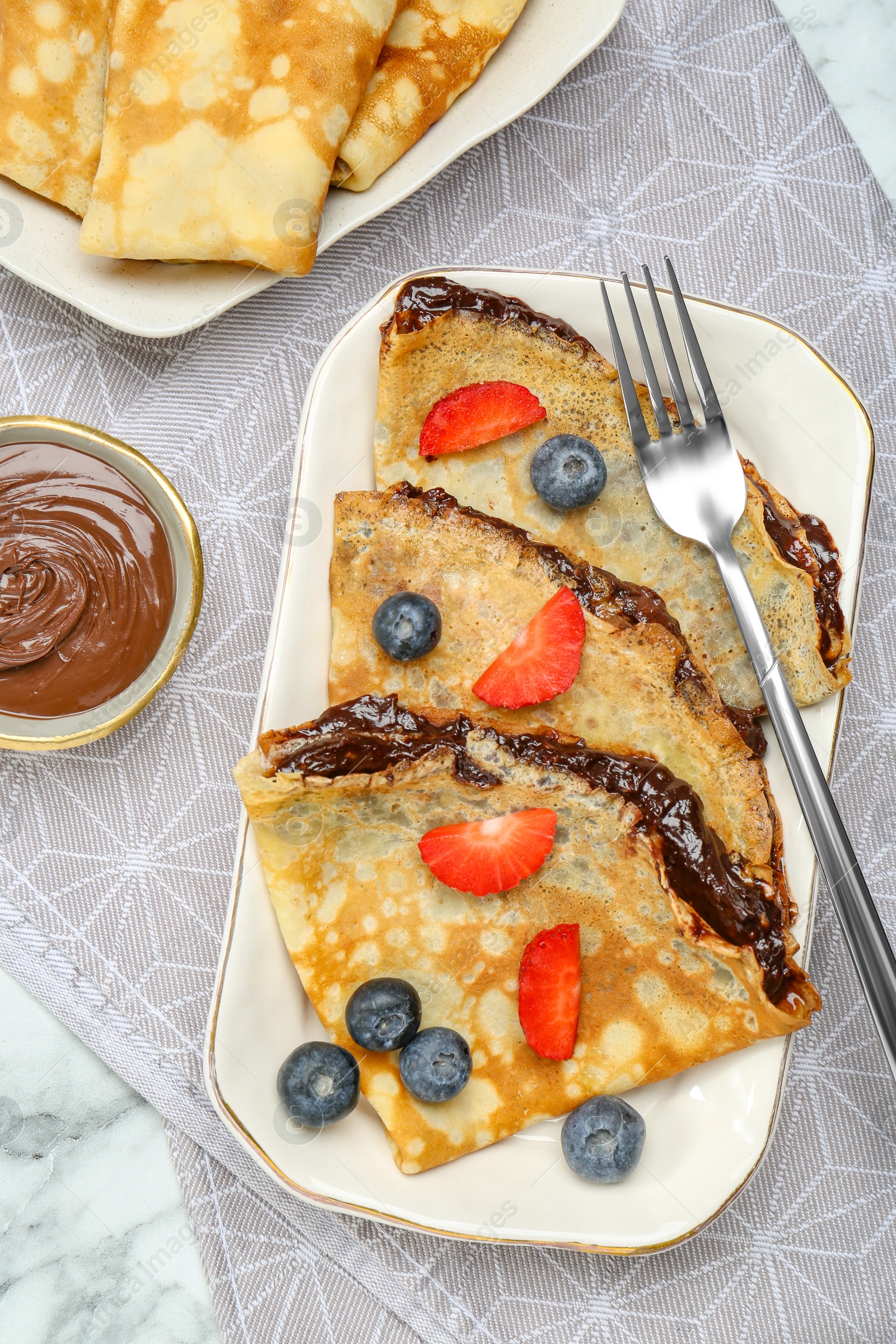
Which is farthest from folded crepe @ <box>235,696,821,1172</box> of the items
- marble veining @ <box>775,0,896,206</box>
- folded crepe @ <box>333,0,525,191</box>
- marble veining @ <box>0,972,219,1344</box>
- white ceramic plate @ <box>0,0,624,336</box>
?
marble veining @ <box>775,0,896,206</box>

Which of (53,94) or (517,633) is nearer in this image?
(517,633)

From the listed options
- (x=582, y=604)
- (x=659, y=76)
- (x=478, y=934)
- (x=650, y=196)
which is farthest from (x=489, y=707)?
(x=659, y=76)

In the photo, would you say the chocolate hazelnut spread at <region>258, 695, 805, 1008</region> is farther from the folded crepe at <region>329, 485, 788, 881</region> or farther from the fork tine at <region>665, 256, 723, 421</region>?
the fork tine at <region>665, 256, 723, 421</region>

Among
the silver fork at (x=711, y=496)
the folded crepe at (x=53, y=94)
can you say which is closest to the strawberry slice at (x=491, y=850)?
the silver fork at (x=711, y=496)

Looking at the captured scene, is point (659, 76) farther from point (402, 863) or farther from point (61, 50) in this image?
point (402, 863)

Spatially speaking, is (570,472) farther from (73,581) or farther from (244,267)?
(73,581)

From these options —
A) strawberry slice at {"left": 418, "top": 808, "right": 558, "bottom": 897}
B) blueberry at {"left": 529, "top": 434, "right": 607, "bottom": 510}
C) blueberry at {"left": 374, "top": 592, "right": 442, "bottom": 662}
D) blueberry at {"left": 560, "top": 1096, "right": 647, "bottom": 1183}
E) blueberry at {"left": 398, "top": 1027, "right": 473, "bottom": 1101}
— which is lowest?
blueberry at {"left": 560, "top": 1096, "right": 647, "bottom": 1183}

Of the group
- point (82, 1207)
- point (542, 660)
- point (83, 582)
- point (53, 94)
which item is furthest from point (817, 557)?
point (82, 1207)
